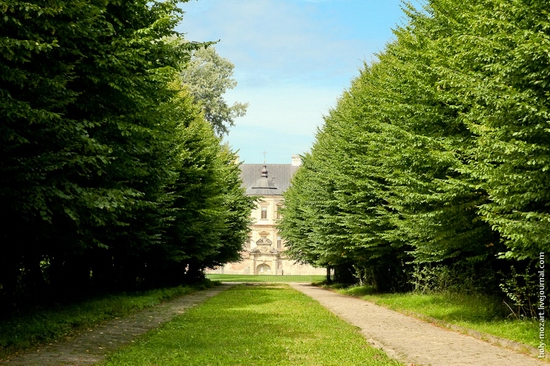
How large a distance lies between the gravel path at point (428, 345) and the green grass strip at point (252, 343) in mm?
453

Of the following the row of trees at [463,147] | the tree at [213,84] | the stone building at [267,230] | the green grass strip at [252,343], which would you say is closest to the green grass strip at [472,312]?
the row of trees at [463,147]

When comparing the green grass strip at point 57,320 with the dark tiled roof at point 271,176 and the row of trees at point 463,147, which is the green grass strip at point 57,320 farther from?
the dark tiled roof at point 271,176

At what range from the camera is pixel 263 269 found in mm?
89188

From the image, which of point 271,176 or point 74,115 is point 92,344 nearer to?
point 74,115

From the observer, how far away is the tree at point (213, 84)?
5650 centimetres

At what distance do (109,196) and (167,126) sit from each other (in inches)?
181

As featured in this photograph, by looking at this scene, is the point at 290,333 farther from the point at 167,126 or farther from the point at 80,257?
the point at 80,257

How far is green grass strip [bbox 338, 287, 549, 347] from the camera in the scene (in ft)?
41.9

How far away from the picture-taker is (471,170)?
42.2 feet

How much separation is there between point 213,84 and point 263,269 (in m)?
38.3

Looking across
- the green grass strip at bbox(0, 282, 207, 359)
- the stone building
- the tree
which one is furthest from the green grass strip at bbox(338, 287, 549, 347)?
the stone building

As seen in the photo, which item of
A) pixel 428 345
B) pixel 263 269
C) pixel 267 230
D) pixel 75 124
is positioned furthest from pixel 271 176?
pixel 75 124

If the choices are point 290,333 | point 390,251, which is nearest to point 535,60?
point 290,333

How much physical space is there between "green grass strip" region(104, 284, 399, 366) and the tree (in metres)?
40.2
